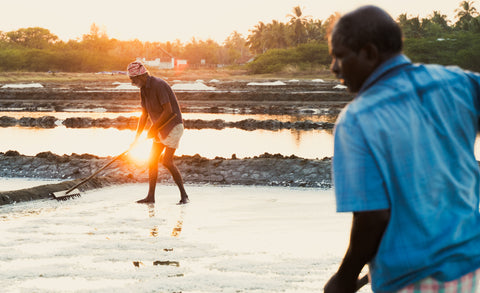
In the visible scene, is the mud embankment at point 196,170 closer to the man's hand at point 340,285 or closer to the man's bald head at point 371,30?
the man's hand at point 340,285

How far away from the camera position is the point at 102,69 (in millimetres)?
105375

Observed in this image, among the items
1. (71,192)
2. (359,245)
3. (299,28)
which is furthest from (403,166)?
(299,28)

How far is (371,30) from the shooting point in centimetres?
172

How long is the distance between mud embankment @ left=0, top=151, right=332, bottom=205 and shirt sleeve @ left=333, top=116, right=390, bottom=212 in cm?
762

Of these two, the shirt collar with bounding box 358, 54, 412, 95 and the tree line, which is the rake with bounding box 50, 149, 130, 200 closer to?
the shirt collar with bounding box 358, 54, 412, 95

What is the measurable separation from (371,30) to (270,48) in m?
113

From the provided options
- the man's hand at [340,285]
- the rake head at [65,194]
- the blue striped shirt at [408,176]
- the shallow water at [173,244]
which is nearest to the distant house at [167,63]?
the rake head at [65,194]

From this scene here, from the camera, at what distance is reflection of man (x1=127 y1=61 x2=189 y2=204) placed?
7.67m

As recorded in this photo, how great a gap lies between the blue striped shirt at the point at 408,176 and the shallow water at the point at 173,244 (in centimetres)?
291

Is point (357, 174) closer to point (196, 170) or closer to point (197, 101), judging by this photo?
point (196, 170)

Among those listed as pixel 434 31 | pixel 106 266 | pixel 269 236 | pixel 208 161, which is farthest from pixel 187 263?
pixel 434 31

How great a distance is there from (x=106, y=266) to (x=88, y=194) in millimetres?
3932

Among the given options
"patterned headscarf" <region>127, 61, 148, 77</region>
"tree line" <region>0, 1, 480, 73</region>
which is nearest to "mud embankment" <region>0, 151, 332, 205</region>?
"patterned headscarf" <region>127, 61, 148, 77</region>

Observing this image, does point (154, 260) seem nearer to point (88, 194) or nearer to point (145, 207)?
point (145, 207)
